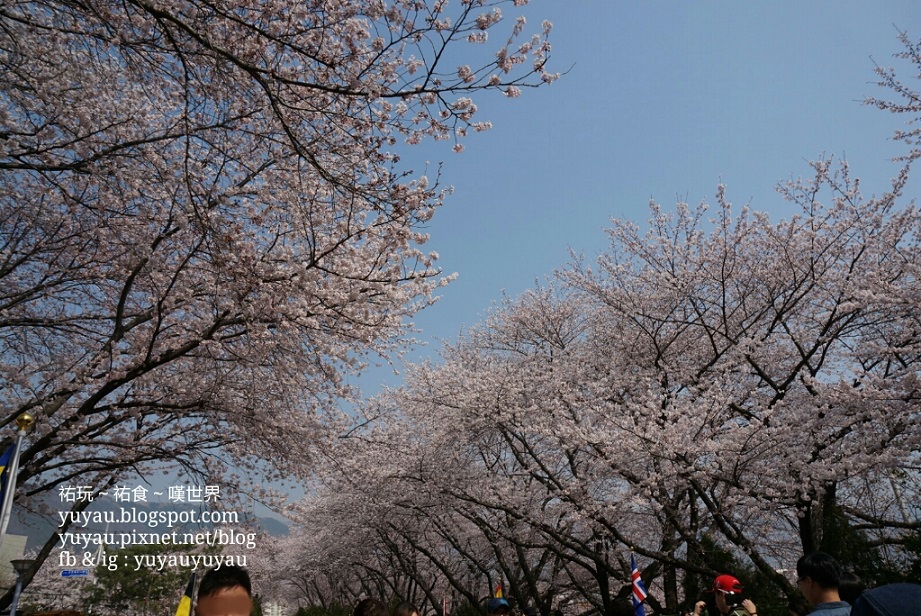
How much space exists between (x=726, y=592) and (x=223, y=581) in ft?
11.3

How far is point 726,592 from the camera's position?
13.3ft

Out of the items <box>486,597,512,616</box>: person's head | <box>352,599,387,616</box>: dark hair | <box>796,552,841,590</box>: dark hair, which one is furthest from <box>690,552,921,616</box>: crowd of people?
<box>352,599,387,616</box>: dark hair

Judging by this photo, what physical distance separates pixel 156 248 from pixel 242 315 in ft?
5.38

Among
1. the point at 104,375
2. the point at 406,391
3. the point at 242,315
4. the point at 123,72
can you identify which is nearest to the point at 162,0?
the point at 123,72

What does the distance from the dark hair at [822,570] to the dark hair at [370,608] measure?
89.9 inches

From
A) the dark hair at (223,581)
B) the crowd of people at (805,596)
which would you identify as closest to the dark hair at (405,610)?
the crowd of people at (805,596)

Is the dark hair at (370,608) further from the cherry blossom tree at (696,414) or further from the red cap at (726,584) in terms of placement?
the cherry blossom tree at (696,414)

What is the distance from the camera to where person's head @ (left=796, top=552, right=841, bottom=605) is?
3008mm

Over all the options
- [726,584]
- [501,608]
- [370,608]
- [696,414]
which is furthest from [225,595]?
[696,414]

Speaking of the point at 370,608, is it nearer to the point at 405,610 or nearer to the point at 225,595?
the point at 405,610

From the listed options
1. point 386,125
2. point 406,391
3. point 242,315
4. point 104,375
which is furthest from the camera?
point 406,391

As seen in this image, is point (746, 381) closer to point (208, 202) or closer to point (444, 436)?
point (444, 436)

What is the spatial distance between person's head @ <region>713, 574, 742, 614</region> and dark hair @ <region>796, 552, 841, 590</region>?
102 centimetres

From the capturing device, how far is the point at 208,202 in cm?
559
